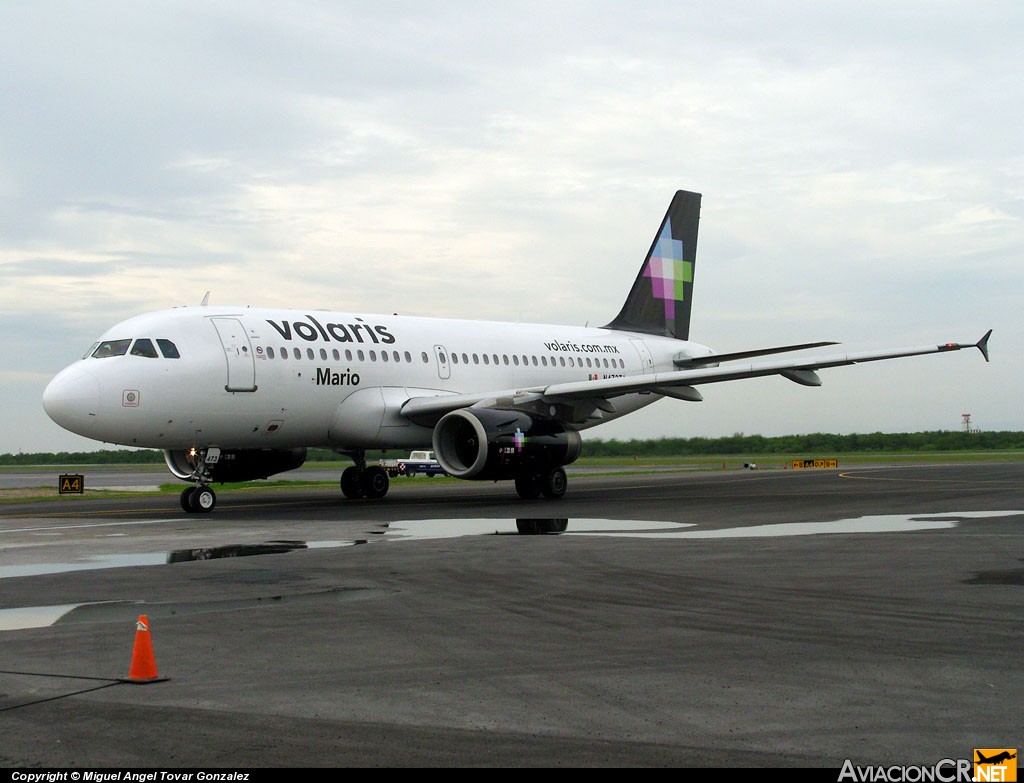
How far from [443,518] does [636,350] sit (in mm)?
14125

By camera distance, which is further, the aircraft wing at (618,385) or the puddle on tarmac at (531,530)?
the aircraft wing at (618,385)

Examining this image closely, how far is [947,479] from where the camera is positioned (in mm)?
33438

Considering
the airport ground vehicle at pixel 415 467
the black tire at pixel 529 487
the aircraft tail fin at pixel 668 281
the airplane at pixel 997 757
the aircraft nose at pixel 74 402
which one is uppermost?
the aircraft tail fin at pixel 668 281

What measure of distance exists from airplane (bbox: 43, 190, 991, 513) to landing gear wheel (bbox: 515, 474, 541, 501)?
38 mm

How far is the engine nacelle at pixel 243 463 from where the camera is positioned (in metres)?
25.3

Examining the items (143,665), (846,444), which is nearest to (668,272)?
(143,665)

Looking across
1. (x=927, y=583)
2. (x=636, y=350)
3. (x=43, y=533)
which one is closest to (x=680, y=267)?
(x=636, y=350)

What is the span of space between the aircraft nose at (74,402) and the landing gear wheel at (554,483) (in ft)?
32.2

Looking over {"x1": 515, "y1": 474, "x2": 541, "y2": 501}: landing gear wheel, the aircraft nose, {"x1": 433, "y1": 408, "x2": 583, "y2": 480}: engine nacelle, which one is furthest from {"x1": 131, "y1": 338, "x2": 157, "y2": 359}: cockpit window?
A: {"x1": 515, "y1": 474, "x2": 541, "y2": 501}: landing gear wheel

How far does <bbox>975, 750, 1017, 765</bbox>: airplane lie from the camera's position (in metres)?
4.92

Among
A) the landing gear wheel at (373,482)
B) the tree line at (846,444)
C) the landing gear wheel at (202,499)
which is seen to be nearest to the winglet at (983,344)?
the landing gear wheel at (373,482)

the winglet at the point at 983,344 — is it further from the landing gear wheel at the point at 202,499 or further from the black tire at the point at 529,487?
the landing gear wheel at the point at 202,499

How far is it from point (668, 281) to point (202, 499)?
17.9 meters

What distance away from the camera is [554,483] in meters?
25.5
